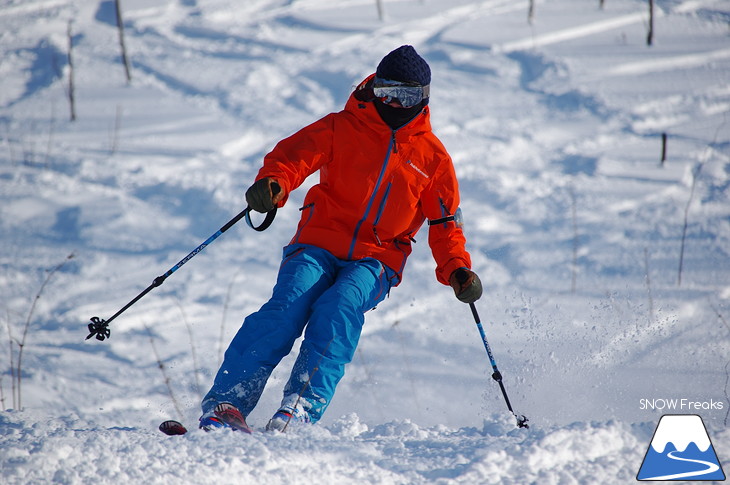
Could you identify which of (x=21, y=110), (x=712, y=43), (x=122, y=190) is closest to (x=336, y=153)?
(x=122, y=190)

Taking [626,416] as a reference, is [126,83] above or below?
above

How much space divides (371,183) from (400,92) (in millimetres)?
458

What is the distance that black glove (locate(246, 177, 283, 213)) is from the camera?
2.74m

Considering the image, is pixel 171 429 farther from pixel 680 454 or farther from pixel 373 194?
pixel 680 454

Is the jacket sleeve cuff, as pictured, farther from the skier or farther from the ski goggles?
the ski goggles

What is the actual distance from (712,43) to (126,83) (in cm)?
761

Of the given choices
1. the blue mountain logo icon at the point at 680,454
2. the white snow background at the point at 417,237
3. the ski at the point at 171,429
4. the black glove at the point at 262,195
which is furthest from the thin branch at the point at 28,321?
the blue mountain logo icon at the point at 680,454

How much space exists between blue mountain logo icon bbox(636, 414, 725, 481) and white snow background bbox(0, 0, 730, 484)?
56 millimetres

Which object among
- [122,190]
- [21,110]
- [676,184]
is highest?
[21,110]

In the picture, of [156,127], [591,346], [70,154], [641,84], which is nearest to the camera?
[591,346]

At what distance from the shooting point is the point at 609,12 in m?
9.06

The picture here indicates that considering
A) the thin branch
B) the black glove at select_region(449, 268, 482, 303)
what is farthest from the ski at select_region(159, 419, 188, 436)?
the black glove at select_region(449, 268, 482, 303)

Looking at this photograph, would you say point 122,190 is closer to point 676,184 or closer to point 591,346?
point 591,346

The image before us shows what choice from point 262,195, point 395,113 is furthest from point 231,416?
point 395,113
